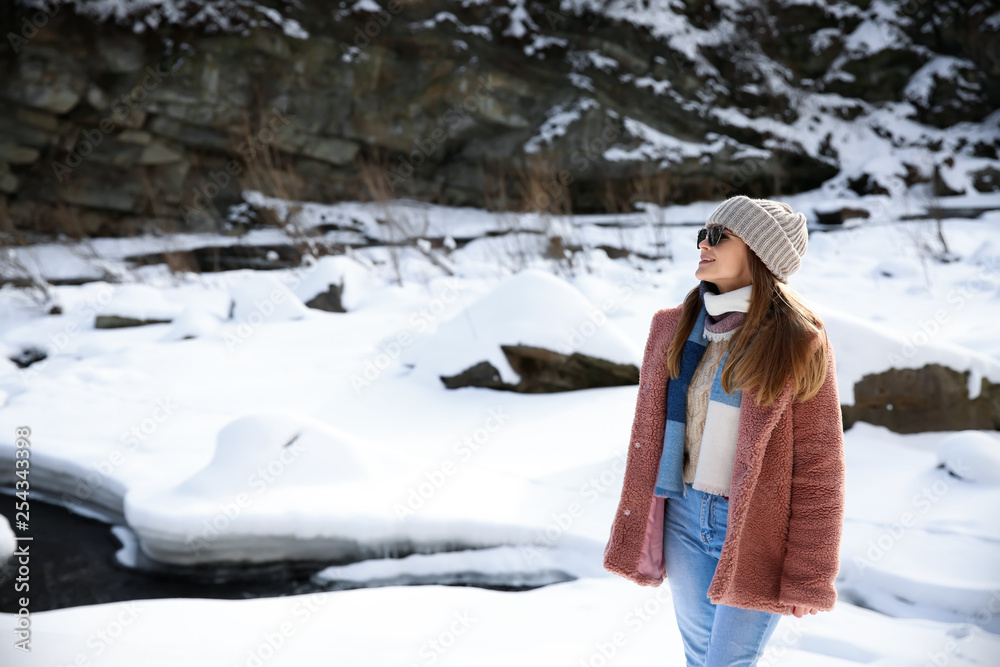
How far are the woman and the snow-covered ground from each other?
0.96m

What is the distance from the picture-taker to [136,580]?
3.34 metres

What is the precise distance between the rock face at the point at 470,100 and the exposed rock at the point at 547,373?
9.53 m

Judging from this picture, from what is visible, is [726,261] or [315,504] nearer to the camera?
[726,261]

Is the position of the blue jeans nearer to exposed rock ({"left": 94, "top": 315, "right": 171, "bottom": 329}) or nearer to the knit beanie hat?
the knit beanie hat

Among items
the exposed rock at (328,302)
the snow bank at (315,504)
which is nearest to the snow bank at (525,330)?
the snow bank at (315,504)

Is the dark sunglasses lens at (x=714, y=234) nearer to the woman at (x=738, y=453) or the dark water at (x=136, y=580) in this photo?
the woman at (x=738, y=453)

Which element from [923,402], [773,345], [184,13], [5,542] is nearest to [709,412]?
[773,345]

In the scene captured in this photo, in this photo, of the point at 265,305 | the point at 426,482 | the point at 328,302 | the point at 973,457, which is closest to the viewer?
the point at 973,457

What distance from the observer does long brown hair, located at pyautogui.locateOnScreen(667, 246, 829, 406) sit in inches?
56.9

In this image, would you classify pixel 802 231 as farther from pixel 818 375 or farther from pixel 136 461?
pixel 136 461

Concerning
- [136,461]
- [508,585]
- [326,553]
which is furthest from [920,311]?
[136,461]

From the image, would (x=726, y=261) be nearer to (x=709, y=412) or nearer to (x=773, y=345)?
(x=773, y=345)

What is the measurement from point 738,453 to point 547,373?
380cm

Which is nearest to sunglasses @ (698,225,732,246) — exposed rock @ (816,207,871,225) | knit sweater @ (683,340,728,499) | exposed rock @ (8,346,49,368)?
knit sweater @ (683,340,728,499)
